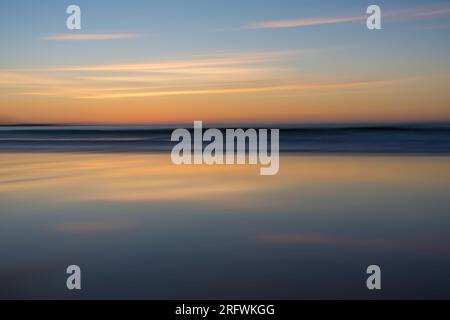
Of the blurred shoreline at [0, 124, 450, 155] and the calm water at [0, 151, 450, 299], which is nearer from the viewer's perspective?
the calm water at [0, 151, 450, 299]

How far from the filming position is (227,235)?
Result: 4375 mm

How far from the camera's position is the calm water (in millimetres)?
3387

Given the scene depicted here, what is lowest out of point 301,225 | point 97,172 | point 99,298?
point 99,298

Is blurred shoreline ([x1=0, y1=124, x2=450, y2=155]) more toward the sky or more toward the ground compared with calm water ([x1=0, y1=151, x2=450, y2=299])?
more toward the sky

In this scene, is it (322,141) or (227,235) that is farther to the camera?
(322,141)

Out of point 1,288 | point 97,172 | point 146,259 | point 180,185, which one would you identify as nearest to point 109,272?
point 146,259

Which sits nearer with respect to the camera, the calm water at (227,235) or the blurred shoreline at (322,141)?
the calm water at (227,235)

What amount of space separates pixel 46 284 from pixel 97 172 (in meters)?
4.41

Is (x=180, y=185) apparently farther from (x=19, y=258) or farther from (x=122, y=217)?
(x=19, y=258)

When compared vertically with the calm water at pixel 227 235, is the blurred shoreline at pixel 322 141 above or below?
above

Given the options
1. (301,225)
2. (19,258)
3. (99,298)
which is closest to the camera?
(99,298)

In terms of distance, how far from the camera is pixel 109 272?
360 centimetres

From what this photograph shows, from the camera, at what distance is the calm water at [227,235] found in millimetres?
3387

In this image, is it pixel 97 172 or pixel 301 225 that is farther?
pixel 97 172
